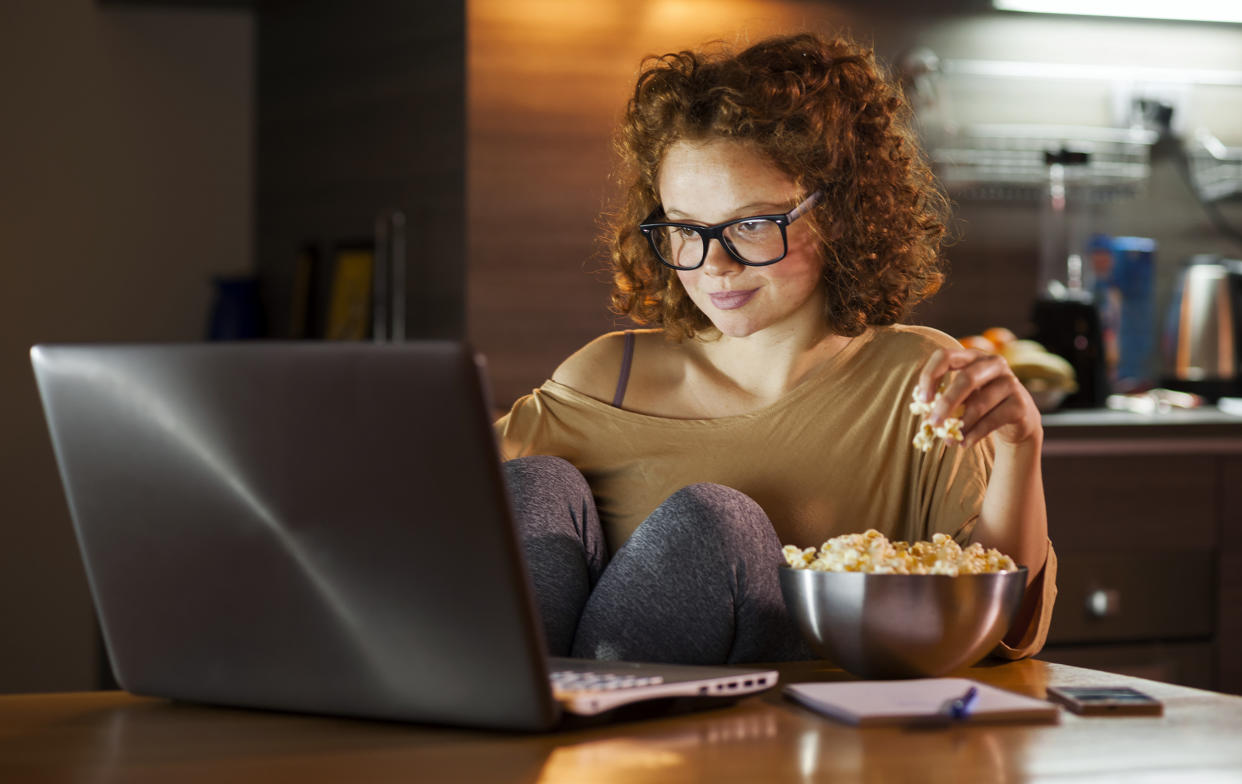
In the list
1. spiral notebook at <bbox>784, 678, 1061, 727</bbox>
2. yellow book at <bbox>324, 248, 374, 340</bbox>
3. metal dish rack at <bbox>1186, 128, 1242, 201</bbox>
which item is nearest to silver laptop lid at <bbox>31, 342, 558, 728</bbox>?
spiral notebook at <bbox>784, 678, 1061, 727</bbox>

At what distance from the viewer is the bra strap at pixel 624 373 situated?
1.61 meters

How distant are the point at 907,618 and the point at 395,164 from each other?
2.27 meters

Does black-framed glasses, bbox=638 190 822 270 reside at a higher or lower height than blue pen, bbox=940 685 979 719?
higher

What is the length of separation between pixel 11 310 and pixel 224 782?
2919mm

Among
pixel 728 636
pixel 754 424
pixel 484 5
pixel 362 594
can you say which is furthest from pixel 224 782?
pixel 484 5

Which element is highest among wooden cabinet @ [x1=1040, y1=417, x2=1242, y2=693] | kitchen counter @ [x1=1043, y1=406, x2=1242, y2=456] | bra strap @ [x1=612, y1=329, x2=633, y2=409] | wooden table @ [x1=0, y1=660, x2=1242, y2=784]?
bra strap @ [x1=612, y1=329, x2=633, y2=409]

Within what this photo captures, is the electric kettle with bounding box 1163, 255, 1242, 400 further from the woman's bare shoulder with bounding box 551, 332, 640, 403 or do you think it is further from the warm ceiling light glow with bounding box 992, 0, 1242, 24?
the woman's bare shoulder with bounding box 551, 332, 640, 403

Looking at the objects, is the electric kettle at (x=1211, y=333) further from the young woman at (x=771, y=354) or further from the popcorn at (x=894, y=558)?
the popcorn at (x=894, y=558)

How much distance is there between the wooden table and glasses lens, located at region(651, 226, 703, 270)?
61 centimetres

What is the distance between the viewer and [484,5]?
2.83 m

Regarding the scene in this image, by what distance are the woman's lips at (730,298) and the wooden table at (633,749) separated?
1.91ft

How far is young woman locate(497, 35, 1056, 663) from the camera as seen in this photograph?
4.41 feet

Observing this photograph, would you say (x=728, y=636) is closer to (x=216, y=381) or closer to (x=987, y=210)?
(x=216, y=381)

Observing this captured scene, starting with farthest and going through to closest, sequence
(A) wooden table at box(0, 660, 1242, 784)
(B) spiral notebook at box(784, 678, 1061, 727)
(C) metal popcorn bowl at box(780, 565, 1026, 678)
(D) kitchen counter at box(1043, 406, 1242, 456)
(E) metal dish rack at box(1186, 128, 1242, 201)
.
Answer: (E) metal dish rack at box(1186, 128, 1242, 201) < (D) kitchen counter at box(1043, 406, 1242, 456) < (C) metal popcorn bowl at box(780, 565, 1026, 678) < (B) spiral notebook at box(784, 678, 1061, 727) < (A) wooden table at box(0, 660, 1242, 784)
